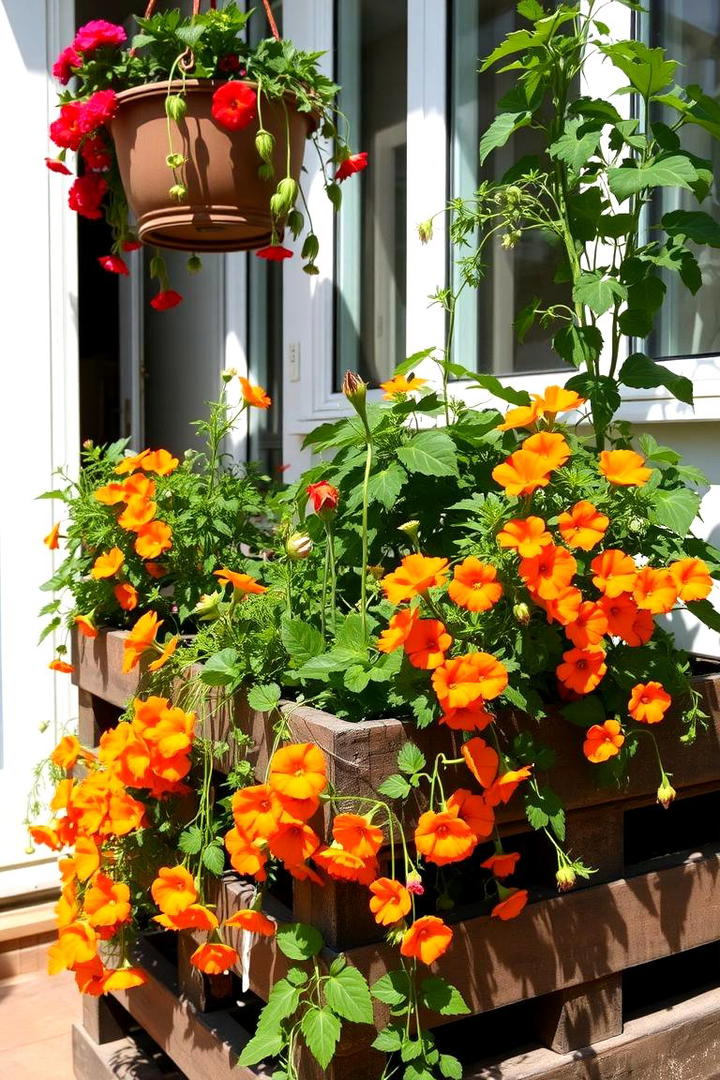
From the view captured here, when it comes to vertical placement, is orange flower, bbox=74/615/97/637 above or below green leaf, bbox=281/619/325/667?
below

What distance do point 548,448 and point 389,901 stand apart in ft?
1.59

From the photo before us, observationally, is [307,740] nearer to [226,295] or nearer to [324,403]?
[324,403]

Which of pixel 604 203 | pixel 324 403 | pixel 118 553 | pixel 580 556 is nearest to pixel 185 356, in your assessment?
pixel 324 403

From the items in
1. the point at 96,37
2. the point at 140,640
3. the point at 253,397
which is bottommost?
the point at 140,640

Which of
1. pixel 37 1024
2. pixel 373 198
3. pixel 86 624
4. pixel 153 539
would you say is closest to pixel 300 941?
pixel 153 539

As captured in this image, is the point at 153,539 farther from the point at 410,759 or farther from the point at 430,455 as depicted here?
the point at 410,759

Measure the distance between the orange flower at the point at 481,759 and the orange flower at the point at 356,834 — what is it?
126 mm

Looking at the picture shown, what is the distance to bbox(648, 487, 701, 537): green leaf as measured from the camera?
46.4 inches

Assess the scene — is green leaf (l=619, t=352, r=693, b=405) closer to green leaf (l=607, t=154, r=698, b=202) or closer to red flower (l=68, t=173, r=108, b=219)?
green leaf (l=607, t=154, r=698, b=202)

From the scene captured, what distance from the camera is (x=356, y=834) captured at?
993 millimetres

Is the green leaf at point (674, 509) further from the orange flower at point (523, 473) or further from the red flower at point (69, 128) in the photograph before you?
the red flower at point (69, 128)

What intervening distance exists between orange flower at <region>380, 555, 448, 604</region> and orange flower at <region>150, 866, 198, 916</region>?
0.43m

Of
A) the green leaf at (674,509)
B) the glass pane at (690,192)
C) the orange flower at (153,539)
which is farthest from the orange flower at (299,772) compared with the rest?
the glass pane at (690,192)

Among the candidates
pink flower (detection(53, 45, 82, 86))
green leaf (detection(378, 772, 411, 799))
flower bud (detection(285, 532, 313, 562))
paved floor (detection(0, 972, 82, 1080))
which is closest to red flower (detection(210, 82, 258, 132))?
pink flower (detection(53, 45, 82, 86))
